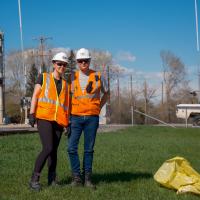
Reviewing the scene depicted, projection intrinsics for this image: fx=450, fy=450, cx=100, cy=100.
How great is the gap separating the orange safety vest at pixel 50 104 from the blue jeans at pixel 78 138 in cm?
22

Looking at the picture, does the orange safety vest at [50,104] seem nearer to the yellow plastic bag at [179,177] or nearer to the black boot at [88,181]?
the black boot at [88,181]

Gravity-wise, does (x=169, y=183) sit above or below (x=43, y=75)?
below

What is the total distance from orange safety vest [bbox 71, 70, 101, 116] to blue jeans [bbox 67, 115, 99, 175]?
0.11 metres

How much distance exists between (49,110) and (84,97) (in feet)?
2.01

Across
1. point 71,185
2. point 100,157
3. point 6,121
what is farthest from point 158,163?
point 6,121

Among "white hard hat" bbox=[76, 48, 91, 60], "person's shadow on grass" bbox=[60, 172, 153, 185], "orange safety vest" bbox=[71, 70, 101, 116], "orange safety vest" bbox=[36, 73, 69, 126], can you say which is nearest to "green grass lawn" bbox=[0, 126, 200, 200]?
"person's shadow on grass" bbox=[60, 172, 153, 185]

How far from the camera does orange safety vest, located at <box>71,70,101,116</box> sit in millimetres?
7109

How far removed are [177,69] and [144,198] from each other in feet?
223

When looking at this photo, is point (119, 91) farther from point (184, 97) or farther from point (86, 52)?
point (86, 52)

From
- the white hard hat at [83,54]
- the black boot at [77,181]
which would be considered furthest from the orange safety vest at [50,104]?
the black boot at [77,181]

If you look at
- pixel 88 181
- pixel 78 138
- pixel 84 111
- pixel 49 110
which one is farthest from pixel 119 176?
pixel 49 110

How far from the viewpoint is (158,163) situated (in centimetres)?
1023

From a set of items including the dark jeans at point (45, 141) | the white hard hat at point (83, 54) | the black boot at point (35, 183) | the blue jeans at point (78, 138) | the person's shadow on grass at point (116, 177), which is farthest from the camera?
the person's shadow on grass at point (116, 177)

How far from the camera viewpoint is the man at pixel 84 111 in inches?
280
